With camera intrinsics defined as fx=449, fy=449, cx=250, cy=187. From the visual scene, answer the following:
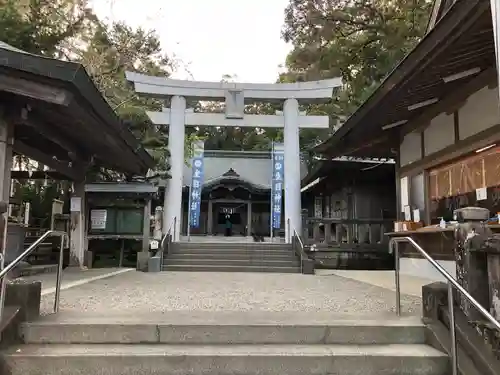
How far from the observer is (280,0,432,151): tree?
64.2ft

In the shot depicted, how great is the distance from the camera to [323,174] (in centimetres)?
1705

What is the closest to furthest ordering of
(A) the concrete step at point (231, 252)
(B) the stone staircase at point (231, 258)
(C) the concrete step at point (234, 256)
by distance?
(B) the stone staircase at point (231, 258) → (C) the concrete step at point (234, 256) → (A) the concrete step at point (231, 252)

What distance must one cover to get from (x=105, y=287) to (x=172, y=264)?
5.15 metres

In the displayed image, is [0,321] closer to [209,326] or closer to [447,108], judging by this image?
[209,326]

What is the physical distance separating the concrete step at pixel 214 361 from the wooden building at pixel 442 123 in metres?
3.24

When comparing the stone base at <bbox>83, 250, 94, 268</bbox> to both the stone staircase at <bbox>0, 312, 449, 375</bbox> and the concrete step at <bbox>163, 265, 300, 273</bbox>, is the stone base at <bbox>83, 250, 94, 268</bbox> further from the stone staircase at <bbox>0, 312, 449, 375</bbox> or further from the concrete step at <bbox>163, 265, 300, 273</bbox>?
the stone staircase at <bbox>0, 312, 449, 375</bbox>

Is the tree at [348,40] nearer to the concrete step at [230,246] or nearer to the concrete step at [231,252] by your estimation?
the concrete step at [230,246]

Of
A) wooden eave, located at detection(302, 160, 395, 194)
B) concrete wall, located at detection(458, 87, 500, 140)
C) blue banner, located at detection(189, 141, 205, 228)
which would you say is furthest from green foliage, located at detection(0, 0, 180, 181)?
concrete wall, located at detection(458, 87, 500, 140)

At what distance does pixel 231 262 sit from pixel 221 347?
9.21 meters

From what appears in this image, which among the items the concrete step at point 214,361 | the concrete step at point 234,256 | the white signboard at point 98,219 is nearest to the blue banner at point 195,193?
the concrete step at point 234,256

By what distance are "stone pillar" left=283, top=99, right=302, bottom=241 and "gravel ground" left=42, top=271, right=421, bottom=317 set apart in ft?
22.9

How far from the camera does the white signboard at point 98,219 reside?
40.8ft

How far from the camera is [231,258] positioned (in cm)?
1304

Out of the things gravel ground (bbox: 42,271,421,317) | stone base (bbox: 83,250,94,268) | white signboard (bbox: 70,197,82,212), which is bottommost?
gravel ground (bbox: 42,271,421,317)
